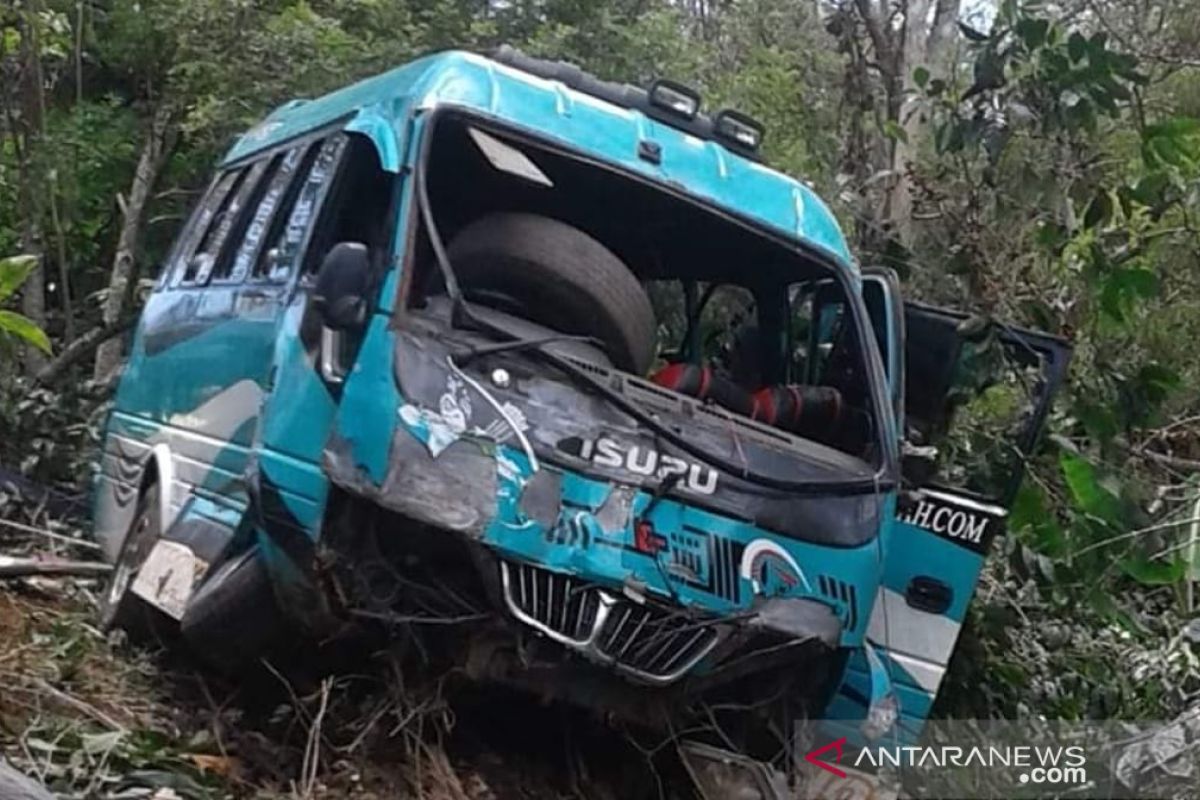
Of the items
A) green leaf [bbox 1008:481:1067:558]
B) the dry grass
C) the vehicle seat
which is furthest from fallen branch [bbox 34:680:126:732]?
green leaf [bbox 1008:481:1067:558]

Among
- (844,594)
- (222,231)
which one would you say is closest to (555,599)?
(844,594)

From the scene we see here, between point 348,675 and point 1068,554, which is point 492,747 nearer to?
point 348,675

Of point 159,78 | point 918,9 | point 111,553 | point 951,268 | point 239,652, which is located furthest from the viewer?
point 159,78

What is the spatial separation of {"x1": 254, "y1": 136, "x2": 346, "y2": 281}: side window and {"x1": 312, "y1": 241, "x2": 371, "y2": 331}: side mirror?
2.77ft

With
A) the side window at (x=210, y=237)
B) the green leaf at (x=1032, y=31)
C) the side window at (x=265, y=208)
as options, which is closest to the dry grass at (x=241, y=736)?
the side window at (x=265, y=208)

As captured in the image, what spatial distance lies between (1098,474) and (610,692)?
7.68 feet

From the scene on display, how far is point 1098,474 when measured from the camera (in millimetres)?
6453

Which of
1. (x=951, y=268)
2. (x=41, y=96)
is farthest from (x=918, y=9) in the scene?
(x=41, y=96)

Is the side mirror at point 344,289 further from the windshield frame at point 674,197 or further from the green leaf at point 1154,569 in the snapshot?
the green leaf at point 1154,569

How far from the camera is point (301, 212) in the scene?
6.11m

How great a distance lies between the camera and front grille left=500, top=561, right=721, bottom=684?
4.79 m

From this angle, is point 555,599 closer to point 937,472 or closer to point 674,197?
point 674,197

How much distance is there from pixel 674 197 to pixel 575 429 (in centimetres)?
111

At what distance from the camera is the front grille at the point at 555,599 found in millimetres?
4785
